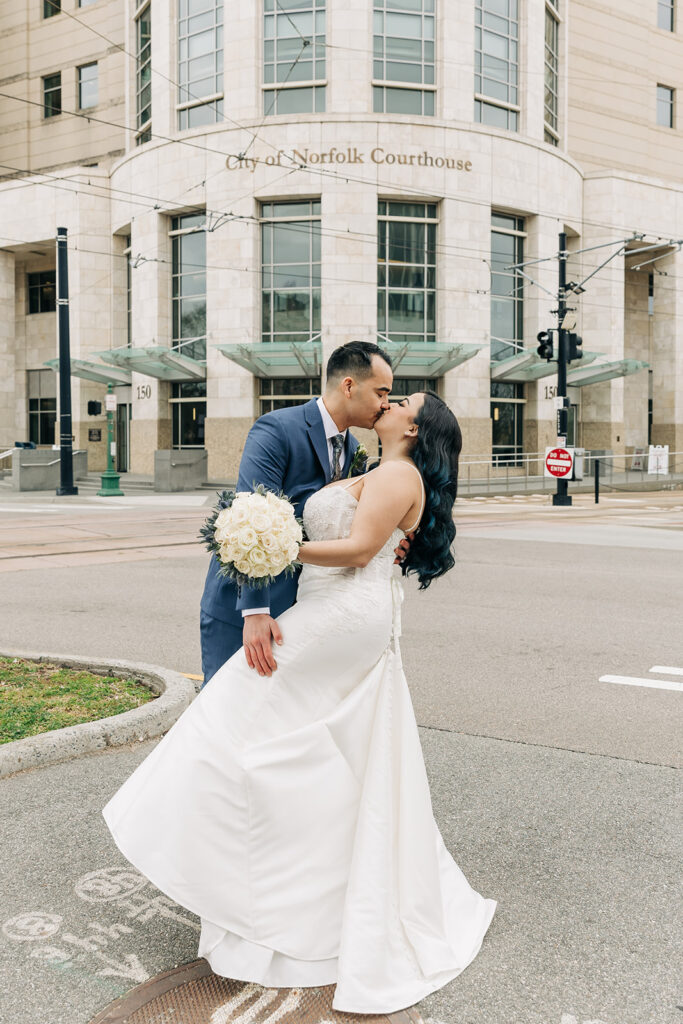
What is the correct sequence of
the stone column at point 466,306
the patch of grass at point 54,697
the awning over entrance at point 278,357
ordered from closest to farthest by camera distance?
the patch of grass at point 54,697
the awning over entrance at point 278,357
the stone column at point 466,306


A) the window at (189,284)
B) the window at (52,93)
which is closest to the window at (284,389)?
the window at (189,284)

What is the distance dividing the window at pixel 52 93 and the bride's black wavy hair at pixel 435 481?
154ft

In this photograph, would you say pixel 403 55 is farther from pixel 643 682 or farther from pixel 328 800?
pixel 328 800

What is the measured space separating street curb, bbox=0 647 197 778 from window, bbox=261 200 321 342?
94.8 feet

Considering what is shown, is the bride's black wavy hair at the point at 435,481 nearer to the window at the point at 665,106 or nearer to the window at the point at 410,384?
the window at the point at 410,384

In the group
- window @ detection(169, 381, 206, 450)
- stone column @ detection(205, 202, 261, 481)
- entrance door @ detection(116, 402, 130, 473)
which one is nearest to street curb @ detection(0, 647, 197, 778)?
stone column @ detection(205, 202, 261, 481)

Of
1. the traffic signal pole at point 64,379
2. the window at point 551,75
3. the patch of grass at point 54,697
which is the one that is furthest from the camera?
the window at point 551,75

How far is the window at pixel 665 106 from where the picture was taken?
4691cm

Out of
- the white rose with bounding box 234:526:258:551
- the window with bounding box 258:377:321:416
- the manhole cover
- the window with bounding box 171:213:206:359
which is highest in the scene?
the window with bounding box 171:213:206:359

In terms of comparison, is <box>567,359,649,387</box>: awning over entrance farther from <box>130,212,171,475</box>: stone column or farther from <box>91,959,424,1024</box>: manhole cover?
<box>91,959,424,1024</box>: manhole cover

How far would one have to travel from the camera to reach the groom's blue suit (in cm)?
344

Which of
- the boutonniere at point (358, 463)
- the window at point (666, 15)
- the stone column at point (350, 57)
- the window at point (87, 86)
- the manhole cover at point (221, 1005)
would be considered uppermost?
the window at point (666, 15)

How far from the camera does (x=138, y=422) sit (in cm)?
3747

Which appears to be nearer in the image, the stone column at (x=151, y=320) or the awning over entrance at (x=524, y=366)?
the awning over entrance at (x=524, y=366)
